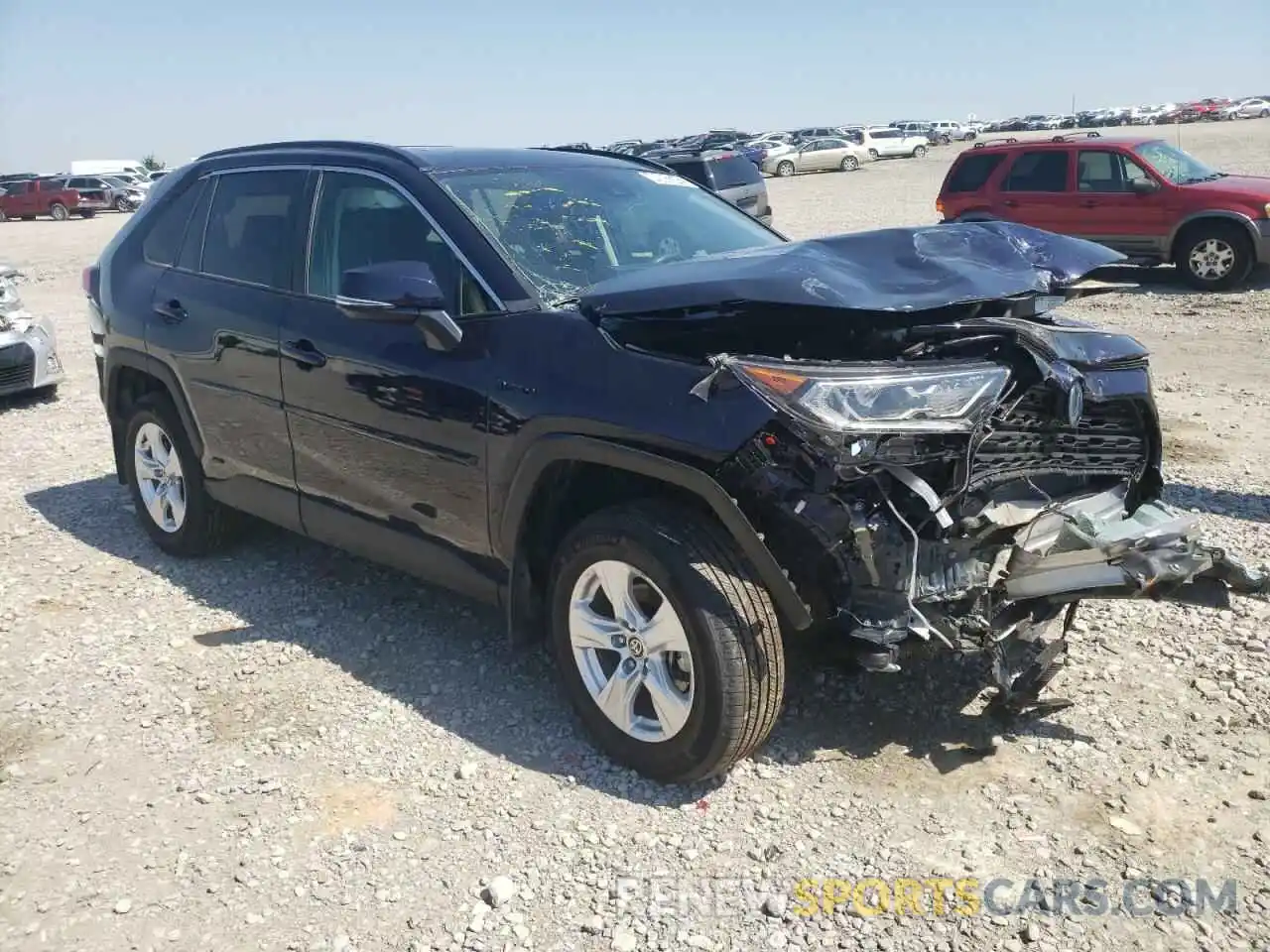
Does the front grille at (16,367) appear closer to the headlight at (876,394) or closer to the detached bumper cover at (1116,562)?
the headlight at (876,394)

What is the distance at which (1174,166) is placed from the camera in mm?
13086

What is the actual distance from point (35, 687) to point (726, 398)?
299cm

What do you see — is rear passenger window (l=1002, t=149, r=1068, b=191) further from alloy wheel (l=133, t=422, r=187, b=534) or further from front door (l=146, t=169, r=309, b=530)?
alloy wheel (l=133, t=422, r=187, b=534)

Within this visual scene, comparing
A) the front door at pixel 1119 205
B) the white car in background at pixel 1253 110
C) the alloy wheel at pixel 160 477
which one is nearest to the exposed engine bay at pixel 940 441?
the alloy wheel at pixel 160 477

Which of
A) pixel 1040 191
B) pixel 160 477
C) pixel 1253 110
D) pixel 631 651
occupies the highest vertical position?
pixel 1253 110

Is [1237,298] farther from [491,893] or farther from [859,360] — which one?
[491,893]

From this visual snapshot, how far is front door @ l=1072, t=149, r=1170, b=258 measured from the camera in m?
12.7

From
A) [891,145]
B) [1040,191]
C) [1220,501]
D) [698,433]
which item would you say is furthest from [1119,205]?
[891,145]

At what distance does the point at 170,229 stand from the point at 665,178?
2380 mm

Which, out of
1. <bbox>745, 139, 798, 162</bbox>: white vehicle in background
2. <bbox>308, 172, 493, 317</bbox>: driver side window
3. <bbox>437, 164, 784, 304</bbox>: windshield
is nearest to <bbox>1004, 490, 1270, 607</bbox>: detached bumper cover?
<bbox>437, 164, 784, 304</bbox>: windshield

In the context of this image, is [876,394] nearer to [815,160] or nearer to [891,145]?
[815,160]

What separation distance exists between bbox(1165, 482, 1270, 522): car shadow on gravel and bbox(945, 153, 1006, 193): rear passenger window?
9604 millimetres

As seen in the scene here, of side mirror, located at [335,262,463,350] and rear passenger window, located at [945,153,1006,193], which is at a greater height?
rear passenger window, located at [945,153,1006,193]

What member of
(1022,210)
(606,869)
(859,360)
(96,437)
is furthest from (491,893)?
(1022,210)
